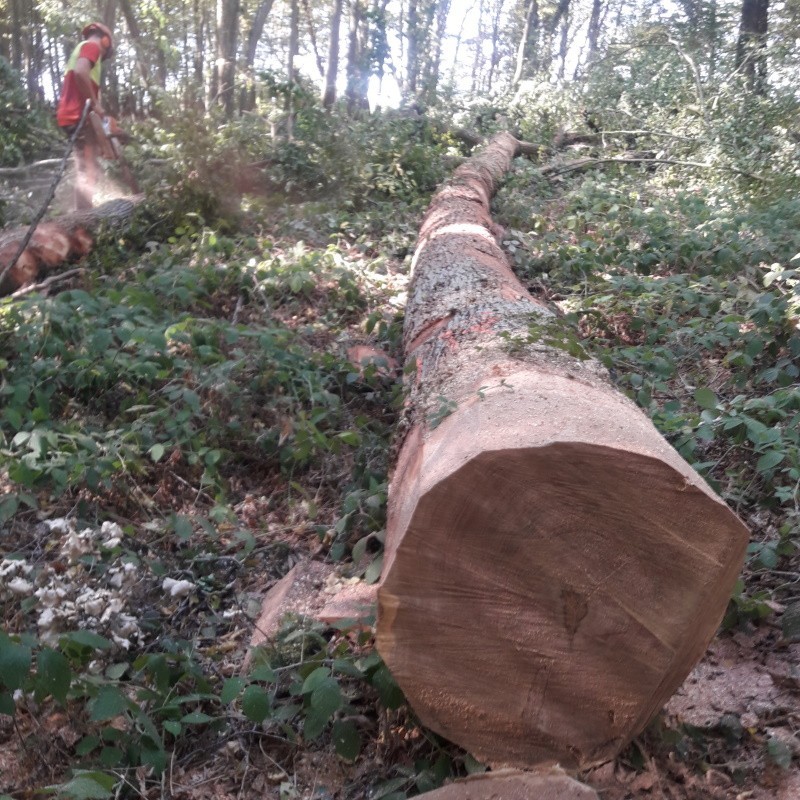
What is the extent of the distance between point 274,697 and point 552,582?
91 cm

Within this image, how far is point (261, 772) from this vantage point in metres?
2.02

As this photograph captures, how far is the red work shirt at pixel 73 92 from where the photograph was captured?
7.30 meters

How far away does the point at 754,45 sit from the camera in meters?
8.68

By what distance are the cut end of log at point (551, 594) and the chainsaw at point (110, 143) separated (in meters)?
6.66

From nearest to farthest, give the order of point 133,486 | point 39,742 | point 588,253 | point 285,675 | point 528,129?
point 39,742
point 285,675
point 133,486
point 588,253
point 528,129

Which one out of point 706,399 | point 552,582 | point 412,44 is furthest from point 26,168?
point 412,44

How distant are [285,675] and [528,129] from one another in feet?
33.2

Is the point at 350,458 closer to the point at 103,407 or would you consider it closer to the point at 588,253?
the point at 103,407

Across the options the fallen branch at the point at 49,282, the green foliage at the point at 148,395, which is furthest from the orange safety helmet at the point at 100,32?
the green foliage at the point at 148,395

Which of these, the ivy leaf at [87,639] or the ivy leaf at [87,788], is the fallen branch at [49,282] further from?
the ivy leaf at [87,788]

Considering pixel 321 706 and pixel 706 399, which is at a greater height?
pixel 706 399

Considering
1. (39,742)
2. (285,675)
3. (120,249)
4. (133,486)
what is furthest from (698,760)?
(120,249)

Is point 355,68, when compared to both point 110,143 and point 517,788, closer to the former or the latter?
point 110,143

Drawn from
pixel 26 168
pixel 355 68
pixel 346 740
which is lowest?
pixel 346 740
